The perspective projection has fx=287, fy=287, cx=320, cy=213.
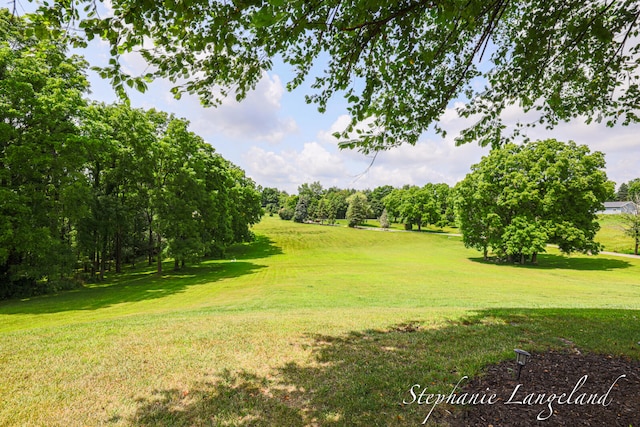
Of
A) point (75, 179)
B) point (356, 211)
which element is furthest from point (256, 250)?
point (356, 211)

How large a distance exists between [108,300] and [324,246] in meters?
33.9

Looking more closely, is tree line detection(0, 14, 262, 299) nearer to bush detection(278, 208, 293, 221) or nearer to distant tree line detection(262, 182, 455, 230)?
distant tree line detection(262, 182, 455, 230)

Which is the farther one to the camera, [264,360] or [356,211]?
[356,211]

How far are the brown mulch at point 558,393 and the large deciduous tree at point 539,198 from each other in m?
27.1

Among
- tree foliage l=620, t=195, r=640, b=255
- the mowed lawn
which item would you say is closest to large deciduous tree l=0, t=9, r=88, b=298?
the mowed lawn

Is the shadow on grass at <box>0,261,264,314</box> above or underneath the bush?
underneath

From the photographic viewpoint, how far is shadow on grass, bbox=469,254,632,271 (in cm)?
2706

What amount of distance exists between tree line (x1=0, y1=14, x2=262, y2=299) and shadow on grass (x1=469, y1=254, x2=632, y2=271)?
31514mm

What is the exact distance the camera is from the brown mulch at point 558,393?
10.9 feet

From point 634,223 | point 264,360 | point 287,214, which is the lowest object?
point 264,360

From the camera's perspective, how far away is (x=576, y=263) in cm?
2942

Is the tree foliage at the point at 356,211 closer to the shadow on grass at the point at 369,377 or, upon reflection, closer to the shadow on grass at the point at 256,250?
the shadow on grass at the point at 256,250

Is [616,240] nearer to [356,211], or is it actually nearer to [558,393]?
[356,211]

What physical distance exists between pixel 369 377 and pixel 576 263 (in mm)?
35750
